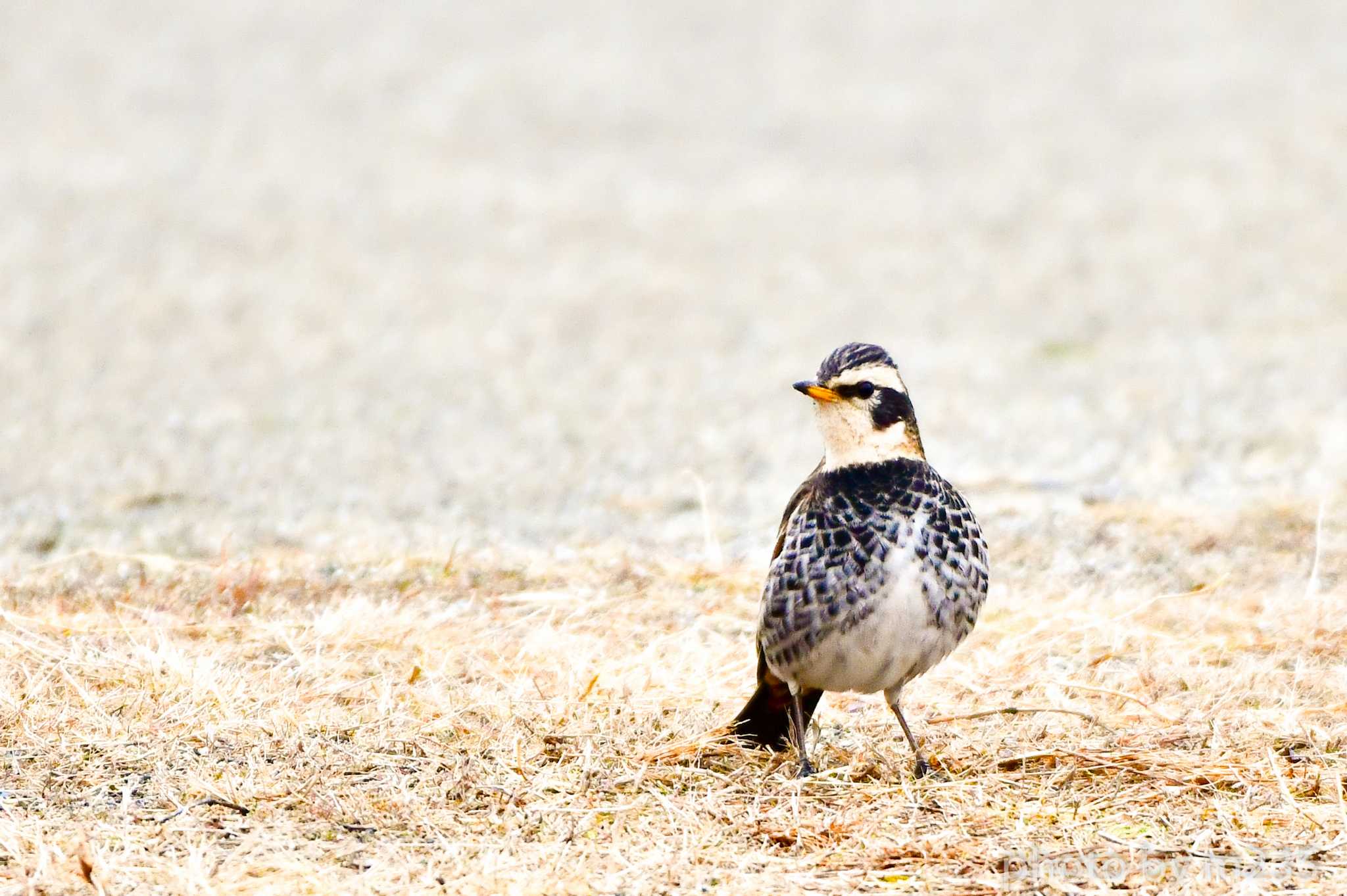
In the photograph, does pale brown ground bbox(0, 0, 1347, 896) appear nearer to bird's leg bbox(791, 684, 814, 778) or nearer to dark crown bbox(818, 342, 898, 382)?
bird's leg bbox(791, 684, 814, 778)

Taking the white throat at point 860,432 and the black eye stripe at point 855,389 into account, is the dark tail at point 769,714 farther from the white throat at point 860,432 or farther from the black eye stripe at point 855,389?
the black eye stripe at point 855,389

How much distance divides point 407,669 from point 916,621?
1902 mm

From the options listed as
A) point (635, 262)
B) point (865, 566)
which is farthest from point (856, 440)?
point (635, 262)

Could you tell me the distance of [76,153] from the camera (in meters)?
19.6

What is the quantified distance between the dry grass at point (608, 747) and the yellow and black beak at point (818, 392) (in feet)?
3.51

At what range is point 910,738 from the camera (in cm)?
520

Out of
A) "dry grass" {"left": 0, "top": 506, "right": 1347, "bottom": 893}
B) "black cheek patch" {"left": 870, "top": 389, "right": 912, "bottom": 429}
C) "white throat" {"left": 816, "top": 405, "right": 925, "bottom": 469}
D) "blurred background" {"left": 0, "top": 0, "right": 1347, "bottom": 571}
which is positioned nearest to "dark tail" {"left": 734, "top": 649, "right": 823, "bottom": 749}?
"dry grass" {"left": 0, "top": 506, "right": 1347, "bottom": 893}

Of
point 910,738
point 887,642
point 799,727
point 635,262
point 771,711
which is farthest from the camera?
point 635,262

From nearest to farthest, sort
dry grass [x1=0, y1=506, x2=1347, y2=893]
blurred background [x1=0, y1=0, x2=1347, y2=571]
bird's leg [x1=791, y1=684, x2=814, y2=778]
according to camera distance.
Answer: dry grass [x1=0, y1=506, x2=1347, y2=893], bird's leg [x1=791, y1=684, x2=814, y2=778], blurred background [x1=0, y1=0, x2=1347, y2=571]

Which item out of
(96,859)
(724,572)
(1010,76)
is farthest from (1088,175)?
(96,859)

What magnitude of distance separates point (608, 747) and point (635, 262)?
11.7 metres

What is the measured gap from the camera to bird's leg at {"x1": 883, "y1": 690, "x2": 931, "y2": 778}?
5.15 meters

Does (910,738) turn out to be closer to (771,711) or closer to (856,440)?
(771,711)

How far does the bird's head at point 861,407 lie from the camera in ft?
17.3
